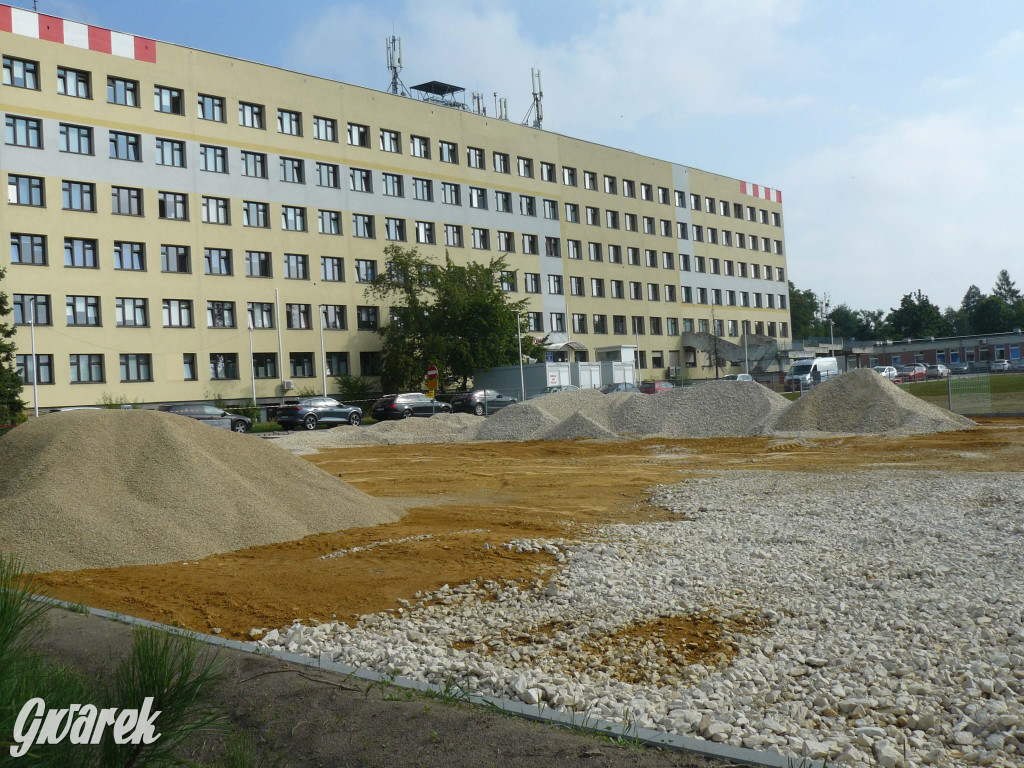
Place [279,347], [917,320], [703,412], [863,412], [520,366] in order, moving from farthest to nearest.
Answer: [917,320], [520,366], [279,347], [703,412], [863,412]

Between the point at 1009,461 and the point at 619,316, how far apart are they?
198 ft

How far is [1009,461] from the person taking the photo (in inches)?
778

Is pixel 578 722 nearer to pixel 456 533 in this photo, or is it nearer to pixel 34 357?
pixel 456 533

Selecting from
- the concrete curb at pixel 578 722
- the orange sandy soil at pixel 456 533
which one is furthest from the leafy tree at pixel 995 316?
the concrete curb at pixel 578 722

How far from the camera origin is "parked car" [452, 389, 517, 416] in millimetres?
52375

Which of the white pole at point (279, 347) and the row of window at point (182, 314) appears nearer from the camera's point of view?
the row of window at point (182, 314)

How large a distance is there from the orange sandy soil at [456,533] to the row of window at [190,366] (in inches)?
1001

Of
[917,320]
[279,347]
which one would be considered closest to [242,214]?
[279,347]

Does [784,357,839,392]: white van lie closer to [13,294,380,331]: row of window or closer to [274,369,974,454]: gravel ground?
[274,369,974,454]: gravel ground

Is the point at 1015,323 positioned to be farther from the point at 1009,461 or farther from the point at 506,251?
the point at 1009,461

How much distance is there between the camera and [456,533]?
11508mm

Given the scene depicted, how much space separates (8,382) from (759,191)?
78.9 metres

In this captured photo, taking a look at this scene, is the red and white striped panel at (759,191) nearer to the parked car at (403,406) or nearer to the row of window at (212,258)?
the row of window at (212,258)

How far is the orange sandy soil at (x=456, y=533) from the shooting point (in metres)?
8.04
